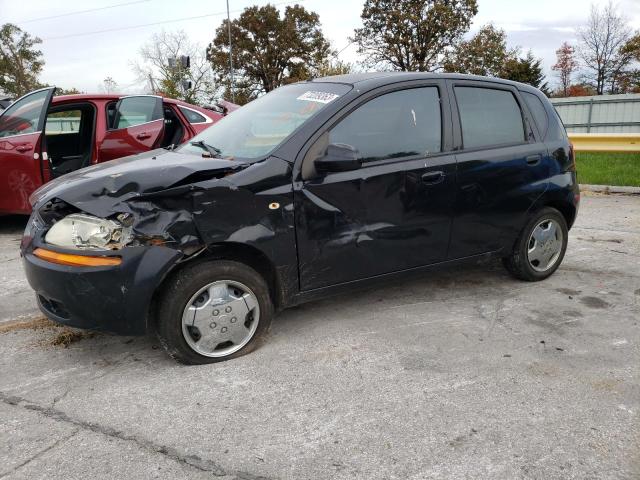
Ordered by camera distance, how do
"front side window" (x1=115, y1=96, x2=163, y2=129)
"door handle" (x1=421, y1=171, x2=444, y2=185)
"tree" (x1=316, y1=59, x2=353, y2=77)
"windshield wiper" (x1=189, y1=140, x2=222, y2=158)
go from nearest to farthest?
"windshield wiper" (x1=189, y1=140, x2=222, y2=158)
"door handle" (x1=421, y1=171, x2=444, y2=185)
"front side window" (x1=115, y1=96, x2=163, y2=129)
"tree" (x1=316, y1=59, x2=353, y2=77)

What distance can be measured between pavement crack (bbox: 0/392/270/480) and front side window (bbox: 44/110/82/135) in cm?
439

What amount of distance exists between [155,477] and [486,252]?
2.89m

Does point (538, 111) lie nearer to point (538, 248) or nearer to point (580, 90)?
point (538, 248)

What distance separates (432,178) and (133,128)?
419 centimetres

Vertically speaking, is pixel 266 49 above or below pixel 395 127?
above

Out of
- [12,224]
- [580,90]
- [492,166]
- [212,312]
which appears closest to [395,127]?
[492,166]

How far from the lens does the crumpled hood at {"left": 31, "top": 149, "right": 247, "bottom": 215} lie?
114 inches

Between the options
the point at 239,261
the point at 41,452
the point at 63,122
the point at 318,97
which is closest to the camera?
the point at 41,452

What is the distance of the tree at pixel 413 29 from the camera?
41.0 metres

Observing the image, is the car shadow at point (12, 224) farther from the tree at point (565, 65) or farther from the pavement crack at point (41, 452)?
the tree at point (565, 65)

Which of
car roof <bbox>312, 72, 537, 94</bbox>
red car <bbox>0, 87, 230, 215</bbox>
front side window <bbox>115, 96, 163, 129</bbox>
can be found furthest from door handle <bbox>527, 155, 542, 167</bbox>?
front side window <bbox>115, 96, 163, 129</bbox>

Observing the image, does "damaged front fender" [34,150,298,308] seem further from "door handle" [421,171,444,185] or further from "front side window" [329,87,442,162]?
"door handle" [421,171,444,185]

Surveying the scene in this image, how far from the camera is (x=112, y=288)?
112 inches

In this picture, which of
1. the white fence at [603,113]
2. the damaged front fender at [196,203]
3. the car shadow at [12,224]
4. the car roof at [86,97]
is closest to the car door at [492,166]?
the damaged front fender at [196,203]
